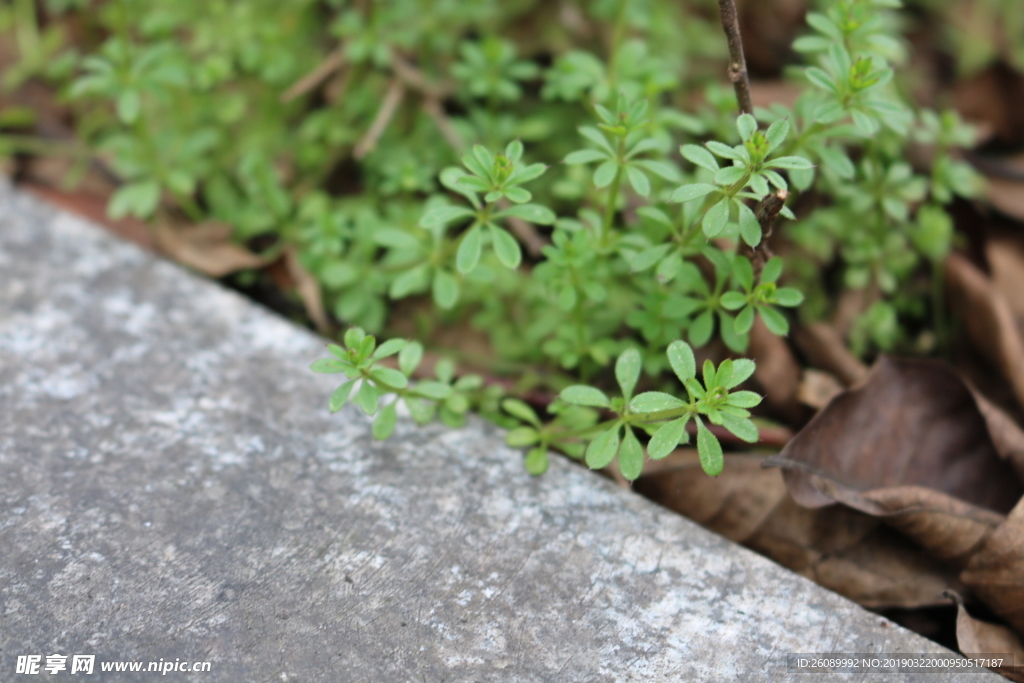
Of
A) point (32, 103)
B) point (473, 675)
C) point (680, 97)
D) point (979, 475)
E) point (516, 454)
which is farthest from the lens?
point (32, 103)

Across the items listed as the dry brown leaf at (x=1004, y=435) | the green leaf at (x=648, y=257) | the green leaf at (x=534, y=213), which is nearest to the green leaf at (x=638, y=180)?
the green leaf at (x=648, y=257)

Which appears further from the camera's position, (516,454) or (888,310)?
(888,310)

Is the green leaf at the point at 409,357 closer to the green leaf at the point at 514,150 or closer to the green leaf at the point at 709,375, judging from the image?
the green leaf at the point at 514,150

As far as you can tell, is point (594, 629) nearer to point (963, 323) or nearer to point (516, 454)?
point (516, 454)

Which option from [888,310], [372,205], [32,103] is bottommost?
[32,103]

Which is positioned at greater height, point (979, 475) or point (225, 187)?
point (979, 475)

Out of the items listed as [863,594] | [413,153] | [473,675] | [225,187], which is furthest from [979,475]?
[225,187]
